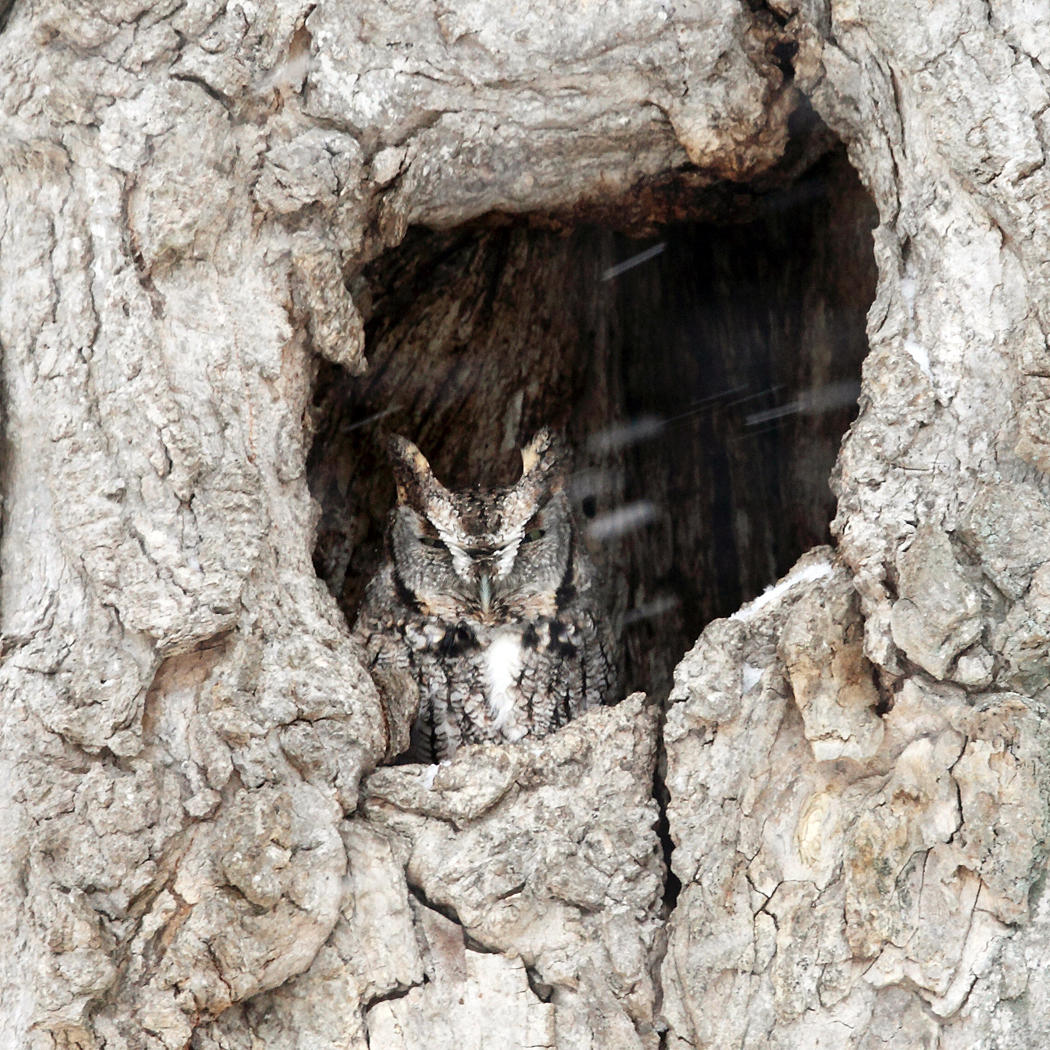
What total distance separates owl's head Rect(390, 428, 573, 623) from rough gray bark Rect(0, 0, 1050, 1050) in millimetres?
430

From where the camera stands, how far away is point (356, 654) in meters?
2.35

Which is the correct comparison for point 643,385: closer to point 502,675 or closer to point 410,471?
point 410,471

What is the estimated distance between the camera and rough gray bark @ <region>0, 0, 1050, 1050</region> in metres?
1.92

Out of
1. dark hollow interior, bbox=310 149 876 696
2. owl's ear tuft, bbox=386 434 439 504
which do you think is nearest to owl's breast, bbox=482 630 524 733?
owl's ear tuft, bbox=386 434 439 504

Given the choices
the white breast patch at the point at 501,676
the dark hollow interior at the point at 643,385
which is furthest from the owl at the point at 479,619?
the dark hollow interior at the point at 643,385

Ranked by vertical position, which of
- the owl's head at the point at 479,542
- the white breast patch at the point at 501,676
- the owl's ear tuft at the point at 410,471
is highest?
the owl's ear tuft at the point at 410,471

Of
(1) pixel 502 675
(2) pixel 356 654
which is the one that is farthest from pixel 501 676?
(2) pixel 356 654

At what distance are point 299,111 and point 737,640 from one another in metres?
1.30

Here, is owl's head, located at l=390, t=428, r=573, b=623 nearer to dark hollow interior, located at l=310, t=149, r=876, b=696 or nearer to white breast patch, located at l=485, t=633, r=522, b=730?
white breast patch, located at l=485, t=633, r=522, b=730

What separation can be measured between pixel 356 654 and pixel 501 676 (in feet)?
1.63

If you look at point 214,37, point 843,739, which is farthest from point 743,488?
point 214,37

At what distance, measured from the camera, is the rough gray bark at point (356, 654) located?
1.92 m

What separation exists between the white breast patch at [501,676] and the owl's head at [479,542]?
0.07 m

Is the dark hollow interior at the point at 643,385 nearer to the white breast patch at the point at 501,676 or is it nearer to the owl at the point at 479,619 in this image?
the owl at the point at 479,619
